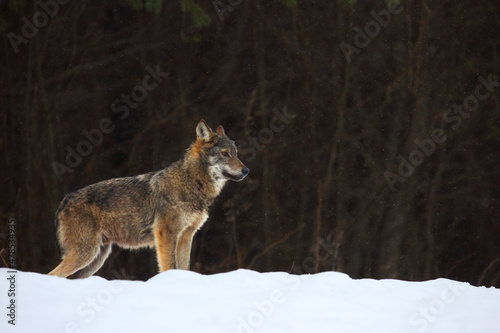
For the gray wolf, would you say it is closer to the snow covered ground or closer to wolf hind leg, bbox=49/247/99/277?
wolf hind leg, bbox=49/247/99/277

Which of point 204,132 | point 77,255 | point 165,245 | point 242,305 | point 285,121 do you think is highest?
point 204,132

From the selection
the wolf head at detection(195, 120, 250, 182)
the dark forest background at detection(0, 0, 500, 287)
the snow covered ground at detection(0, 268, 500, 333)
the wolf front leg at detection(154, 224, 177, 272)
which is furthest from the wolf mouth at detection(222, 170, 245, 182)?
the dark forest background at detection(0, 0, 500, 287)

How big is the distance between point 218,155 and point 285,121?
3739 mm

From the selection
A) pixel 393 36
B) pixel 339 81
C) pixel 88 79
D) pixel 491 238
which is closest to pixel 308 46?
pixel 339 81

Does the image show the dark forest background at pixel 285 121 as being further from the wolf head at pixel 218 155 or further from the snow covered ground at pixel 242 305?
the snow covered ground at pixel 242 305

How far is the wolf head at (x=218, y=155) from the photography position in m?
7.82

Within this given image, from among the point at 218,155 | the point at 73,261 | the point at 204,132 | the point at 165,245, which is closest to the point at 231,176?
the point at 218,155

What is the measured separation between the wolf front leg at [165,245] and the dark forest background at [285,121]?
326 cm

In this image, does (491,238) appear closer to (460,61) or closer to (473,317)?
(460,61)

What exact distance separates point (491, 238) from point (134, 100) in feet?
23.4

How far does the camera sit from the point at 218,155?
7.88m

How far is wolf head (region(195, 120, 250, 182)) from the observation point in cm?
782

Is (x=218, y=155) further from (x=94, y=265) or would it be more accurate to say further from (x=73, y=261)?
(x=73, y=261)

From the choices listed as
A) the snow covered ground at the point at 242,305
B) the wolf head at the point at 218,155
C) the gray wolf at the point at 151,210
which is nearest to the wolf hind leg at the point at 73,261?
the gray wolf at the point at 151,210
